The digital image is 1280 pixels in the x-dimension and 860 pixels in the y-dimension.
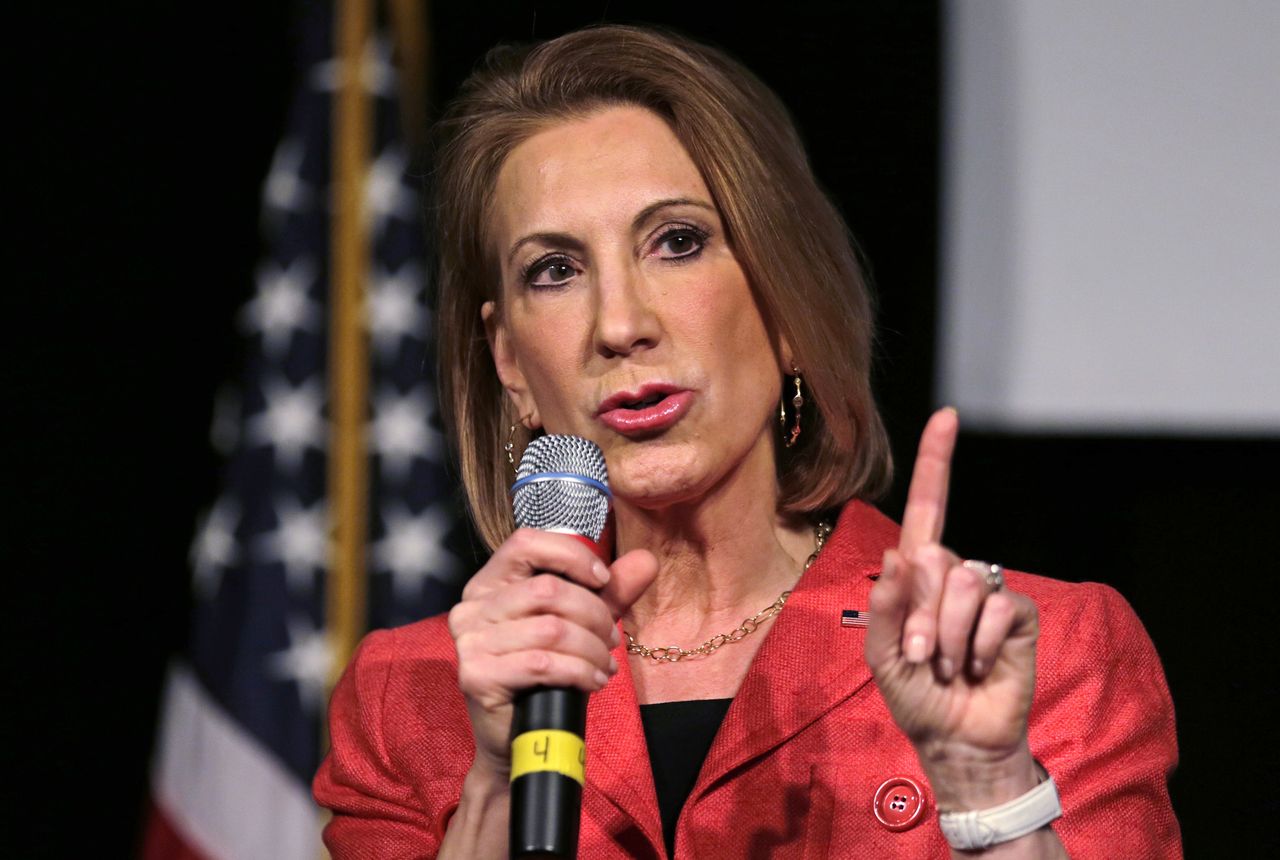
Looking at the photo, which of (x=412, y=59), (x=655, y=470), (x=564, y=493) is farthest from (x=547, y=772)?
(x=412, y=59)

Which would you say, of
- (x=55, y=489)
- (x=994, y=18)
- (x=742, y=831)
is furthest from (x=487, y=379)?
(x=55, y=489)

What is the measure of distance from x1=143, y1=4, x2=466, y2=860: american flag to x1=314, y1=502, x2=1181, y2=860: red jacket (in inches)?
41.7

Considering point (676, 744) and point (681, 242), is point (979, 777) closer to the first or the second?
point (676, 744)

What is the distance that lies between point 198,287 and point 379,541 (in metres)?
0.79

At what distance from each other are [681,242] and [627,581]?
0.68m

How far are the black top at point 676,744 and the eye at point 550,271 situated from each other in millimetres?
590

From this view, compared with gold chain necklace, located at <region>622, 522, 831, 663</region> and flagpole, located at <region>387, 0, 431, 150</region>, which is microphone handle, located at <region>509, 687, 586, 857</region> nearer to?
gold chain necklace, located at <region>622, 522, 831, 663</region>

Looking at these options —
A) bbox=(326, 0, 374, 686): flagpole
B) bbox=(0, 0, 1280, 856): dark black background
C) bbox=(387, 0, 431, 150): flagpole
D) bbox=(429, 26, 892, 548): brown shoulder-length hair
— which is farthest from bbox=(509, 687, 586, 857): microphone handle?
bbox=(387, 0, 431, 150): flagpole

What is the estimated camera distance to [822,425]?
2.06 meters

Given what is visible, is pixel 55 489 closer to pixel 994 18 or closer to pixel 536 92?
pixel 536 92

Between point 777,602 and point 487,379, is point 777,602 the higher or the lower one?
the lower one

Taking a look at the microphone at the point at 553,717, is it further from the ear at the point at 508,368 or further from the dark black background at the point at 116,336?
the dark black background at the point at 116,336

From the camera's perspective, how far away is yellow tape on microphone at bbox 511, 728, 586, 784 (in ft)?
3.71

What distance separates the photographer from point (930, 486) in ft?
4.20
